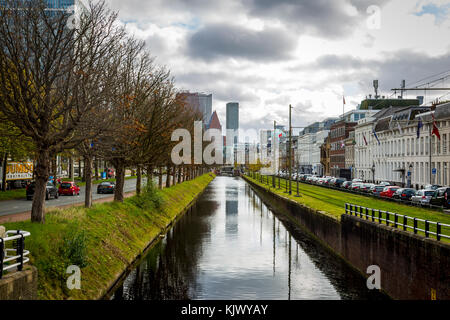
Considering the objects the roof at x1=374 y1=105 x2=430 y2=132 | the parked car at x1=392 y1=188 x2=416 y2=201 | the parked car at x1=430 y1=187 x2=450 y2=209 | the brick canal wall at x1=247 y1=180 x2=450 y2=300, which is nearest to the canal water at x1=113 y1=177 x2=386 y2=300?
the brick canal wall at x1=247 y1=180 x2=450 y2=300

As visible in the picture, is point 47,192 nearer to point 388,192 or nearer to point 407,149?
point 388,192

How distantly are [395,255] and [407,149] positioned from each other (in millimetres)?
68942

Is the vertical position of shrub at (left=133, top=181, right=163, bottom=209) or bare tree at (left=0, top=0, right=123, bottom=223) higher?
bare tree at (left=0, top=0, right=123, bottom=223)

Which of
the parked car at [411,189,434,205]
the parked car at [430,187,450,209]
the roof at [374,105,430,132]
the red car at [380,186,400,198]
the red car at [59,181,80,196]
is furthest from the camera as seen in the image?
the roof at [374,105,430,132]

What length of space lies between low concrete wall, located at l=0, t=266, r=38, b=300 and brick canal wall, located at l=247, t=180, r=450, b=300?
12835 mm

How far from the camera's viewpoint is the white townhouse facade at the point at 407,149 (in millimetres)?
68875

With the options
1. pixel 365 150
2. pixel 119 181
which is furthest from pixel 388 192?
pixel 365 150

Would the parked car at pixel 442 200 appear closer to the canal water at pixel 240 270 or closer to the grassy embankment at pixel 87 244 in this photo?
the canal water at pixel 240 270

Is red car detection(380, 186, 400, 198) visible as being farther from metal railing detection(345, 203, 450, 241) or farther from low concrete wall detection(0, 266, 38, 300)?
low concrete wall detection(0, 266, 38, 300)

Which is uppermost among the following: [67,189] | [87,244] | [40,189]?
[40,189]

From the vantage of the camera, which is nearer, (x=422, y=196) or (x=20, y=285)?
(x=20, y=285)

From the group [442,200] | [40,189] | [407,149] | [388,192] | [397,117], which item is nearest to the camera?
[40,189]

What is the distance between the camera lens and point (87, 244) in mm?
21641

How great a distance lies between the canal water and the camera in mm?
22297
